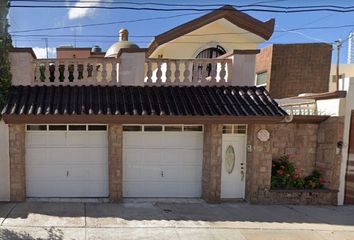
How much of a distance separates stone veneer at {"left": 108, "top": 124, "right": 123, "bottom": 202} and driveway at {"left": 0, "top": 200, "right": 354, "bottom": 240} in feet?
1.08

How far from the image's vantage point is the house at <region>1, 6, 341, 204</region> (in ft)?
25.8

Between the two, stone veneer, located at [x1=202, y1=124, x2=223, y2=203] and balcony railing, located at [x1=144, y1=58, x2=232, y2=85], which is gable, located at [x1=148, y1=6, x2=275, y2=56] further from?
stone veneer, located at [x1=202, y1=124, x2=223, y2=203]

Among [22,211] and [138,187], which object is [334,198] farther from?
[22,211]

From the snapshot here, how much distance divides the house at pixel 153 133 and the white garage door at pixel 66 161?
0.03m

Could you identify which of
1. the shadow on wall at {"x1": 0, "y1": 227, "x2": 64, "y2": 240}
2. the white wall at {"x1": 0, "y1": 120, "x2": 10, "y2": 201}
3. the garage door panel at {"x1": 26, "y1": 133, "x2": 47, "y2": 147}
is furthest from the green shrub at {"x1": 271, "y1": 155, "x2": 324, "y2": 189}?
the white wall at {"x1": 0, "y1": 120, "x2": 10, "y2": 201}

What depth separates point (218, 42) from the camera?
12.9m

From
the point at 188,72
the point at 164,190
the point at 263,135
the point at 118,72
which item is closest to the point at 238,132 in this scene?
the point at 263,135

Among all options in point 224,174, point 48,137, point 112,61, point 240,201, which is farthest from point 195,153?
point 48,137

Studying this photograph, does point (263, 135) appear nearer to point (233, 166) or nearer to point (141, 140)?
point (233, 166)

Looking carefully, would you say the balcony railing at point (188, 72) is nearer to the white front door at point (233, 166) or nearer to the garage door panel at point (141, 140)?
the garage door panel at point (141, 140)

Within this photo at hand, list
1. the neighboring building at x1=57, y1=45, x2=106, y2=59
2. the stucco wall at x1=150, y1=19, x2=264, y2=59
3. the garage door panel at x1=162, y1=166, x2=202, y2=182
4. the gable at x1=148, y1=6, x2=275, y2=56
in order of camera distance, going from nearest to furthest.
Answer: the garage door panel at x1=162, y1=166, x2=202, y2=182, the gable at x1=148, y1=6, x2=275, y2=56, the stucco wall at x1=150, y1=19, x2=264, y2=59, the neighboring building at x1=57, y1=45, x2=106, y2=59

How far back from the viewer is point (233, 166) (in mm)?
8664

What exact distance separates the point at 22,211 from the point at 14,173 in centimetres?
114

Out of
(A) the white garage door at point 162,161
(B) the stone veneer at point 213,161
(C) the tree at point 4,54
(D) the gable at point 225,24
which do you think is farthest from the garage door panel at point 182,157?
(D) the gable at point 225,24
